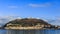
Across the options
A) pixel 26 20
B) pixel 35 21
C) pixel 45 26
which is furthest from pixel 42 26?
pixel 26 20

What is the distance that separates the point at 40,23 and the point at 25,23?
1407 centimetres

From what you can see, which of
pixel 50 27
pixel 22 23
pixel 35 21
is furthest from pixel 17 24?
pixel 50 27

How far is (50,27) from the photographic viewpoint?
557 ft

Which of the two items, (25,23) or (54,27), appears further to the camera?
(25,23)

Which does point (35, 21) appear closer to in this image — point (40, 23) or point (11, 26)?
point (40, 23)

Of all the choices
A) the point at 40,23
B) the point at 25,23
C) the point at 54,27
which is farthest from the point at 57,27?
the point at 25,23

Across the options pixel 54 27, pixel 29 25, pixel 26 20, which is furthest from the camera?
pixel 26 20

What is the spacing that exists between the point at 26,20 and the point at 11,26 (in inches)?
1064

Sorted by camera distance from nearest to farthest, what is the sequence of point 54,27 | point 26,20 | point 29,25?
point 54,27, point 29,25, point 26,20

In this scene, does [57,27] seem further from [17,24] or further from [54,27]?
[17,24]

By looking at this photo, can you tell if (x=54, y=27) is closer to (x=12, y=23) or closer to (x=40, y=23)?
(x=40, y=23)

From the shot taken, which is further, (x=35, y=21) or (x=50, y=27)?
(x=35, y=21)

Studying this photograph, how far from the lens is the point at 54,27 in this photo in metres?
165

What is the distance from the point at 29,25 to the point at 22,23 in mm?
8046
